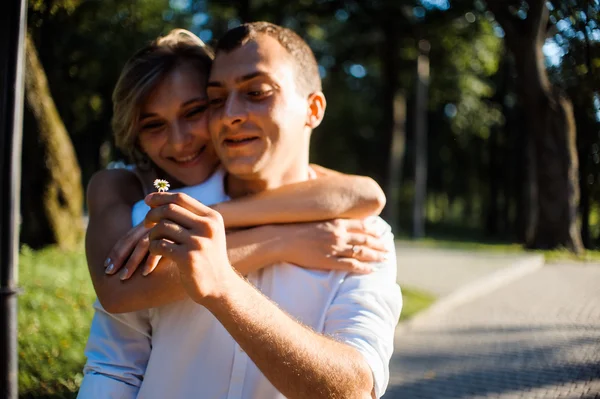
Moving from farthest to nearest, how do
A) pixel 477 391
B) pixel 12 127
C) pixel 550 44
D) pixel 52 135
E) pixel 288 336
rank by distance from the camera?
1. pixel 52 135
2. pixel 477 391
3. pixel 550 44
4. pixel 12 127
5. pixel 288 336

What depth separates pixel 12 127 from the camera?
7.09ft

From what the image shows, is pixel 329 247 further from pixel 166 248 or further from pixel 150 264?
pixel 166 248

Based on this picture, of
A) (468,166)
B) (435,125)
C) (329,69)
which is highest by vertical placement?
(329,69)

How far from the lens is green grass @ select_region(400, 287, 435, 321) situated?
766cm

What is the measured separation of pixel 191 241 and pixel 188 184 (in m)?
1.00

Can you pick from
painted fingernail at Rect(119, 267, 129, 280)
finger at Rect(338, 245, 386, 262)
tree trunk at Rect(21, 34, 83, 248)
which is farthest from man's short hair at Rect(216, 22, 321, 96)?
tree trunk at Rect(21, 34, 83, 248)

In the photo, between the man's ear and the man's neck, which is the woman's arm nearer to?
the man's neck

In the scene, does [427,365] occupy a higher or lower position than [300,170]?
lower

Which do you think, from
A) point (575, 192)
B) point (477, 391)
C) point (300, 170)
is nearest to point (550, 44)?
point (575, 192)

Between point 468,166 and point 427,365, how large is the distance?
97.5 ft

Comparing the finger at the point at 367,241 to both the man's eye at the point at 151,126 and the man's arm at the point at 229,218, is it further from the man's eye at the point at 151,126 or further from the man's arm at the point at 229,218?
the man's eye at the point at 151,126

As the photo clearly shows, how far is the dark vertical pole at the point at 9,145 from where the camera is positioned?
2.13 meters

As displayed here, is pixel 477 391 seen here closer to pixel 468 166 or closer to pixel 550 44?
pixel 550 44

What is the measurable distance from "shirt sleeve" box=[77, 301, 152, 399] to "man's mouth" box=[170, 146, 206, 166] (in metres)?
0.59
